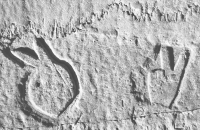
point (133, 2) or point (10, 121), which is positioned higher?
point (133, 2)

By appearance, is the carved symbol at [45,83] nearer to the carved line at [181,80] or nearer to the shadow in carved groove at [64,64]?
the shadow in carved groove at [64,64]

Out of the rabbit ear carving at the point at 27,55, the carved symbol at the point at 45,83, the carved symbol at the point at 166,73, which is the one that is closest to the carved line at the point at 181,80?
the carved symbol at the point at 166,73

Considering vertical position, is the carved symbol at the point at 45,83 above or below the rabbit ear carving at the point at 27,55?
below

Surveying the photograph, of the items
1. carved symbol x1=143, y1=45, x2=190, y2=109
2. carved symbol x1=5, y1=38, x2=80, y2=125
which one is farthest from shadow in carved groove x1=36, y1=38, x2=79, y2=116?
carved symbol x1=143, y1=45, x2=190, y2=109

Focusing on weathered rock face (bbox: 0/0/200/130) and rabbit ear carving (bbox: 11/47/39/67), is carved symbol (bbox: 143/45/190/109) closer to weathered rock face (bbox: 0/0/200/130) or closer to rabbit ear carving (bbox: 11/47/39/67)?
weathered rock face (bbox: 0/0/200/130)

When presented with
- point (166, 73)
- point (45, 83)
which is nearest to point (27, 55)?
point (45, 83)

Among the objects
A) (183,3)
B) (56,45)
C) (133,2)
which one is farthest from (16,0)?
(183,3)

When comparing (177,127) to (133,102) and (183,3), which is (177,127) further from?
(183,3)
